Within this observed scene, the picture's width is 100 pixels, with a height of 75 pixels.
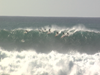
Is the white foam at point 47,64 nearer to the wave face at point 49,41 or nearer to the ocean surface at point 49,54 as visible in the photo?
the ocean surface at point 49,54

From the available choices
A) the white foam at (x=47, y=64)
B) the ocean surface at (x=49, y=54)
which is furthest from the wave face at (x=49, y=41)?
the white foam at (x=47, y=64)

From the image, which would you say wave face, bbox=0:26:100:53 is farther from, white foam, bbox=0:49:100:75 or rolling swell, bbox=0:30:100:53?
white foam, bbox=0:49:100:75

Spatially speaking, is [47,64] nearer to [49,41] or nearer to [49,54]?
[49,54]

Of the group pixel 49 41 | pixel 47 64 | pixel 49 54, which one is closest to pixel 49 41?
pixel 49 41

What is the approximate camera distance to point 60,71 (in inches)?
467

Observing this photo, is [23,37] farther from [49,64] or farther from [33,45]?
[49,64]

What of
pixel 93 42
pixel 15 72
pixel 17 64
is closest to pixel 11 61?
pixel 17 64

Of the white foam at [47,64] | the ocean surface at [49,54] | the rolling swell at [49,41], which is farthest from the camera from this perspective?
the rolling swell at [49,41]

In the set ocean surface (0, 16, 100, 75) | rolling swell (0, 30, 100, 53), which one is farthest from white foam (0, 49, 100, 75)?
rolling swell (0, 30, 100, 53)

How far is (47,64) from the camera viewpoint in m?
Result: 12.5

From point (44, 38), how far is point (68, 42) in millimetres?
3071

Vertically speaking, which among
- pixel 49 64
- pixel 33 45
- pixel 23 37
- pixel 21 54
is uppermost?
Result: pixel 23 37

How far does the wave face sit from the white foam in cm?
334

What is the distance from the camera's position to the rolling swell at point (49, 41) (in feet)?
57.2
